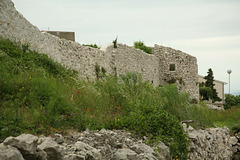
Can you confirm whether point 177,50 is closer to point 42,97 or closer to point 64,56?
point 64,56

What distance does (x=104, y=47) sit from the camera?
49.6ft

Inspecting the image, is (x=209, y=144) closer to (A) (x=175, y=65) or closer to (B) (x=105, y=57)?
(B) (x=105, y=57)

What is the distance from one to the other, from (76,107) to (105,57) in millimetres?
8894

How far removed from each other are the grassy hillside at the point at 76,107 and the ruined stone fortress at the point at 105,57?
99cm

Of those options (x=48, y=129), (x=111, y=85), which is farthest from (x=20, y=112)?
(x=111, y=85)

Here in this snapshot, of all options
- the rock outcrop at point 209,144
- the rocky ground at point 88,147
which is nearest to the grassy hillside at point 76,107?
the rocky ground at point 88,147

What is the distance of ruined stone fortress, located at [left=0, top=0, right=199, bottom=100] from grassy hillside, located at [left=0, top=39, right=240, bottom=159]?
99 centimetres

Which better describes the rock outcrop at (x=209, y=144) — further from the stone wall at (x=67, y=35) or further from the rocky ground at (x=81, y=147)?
the stone wall at (x=67, y=35)

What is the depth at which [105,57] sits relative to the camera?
14633mm

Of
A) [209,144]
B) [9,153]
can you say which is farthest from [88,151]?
[209,144]

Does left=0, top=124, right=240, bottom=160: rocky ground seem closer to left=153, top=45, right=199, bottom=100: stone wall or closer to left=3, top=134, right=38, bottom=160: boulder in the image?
left=3, top=134, right=38, bottom=160: boulder

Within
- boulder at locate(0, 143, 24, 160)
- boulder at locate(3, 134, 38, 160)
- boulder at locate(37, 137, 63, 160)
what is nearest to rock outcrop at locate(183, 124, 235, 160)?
boulder at locate(37, 137, 63, 160)

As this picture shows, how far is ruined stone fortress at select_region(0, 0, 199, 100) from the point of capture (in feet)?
29.5

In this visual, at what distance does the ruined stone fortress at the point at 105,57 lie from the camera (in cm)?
898
